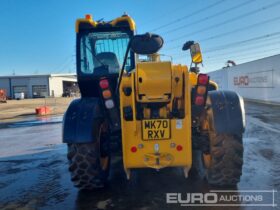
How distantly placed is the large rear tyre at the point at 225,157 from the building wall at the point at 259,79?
1843 cm

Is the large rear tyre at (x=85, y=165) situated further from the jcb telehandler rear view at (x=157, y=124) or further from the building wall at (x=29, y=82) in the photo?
the building wall at (x=29, y=82)

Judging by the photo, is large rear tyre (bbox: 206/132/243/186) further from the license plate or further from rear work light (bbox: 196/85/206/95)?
the license plate

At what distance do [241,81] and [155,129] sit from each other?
1073 inches

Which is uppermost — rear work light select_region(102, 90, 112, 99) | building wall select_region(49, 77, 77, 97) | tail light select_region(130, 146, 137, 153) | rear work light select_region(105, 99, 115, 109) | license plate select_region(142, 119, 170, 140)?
building wall select_region(49, 77, 77, 97)

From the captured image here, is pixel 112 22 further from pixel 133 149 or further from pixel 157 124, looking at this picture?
pixel 133 149

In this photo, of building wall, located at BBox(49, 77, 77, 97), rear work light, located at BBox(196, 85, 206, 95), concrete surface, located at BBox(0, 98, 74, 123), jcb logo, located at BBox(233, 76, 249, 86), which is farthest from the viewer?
building wall, located at BBox(49, 77, 77, 97)

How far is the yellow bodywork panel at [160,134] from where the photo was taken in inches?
172

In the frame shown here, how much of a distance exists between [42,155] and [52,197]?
3.69m

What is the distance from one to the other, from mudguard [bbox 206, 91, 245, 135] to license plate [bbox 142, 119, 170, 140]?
0.71m

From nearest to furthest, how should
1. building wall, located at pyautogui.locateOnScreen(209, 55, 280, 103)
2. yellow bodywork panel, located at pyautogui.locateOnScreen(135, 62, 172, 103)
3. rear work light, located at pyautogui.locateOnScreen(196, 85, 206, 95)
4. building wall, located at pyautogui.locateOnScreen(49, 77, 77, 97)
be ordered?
yellow bodywork panel, located at pyautogui.locateOnScreen(135, 62, 172, 103), rear work light, located at pyautogui.locateOnScreen(196, 85, 206, 95), building wall, located at pyautogui.locateOnScreen(209, 55, 280, 103), building wall, located at pyautogui.locateOnScreen(49, 77, 77, 97)

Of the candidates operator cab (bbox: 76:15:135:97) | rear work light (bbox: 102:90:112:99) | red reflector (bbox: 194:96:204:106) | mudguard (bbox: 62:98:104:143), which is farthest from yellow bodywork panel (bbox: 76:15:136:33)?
red reflector (bbox: 194:96:204:106)

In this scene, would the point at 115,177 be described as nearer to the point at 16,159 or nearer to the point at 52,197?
the point at 52,197

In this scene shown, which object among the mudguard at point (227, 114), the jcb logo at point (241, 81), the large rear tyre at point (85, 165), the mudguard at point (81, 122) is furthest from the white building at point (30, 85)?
the mudguard at point (227, 114)

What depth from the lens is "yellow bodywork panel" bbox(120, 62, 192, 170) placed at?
14.3ft
